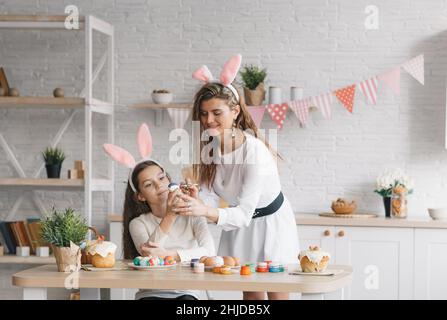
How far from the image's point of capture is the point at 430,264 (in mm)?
4746

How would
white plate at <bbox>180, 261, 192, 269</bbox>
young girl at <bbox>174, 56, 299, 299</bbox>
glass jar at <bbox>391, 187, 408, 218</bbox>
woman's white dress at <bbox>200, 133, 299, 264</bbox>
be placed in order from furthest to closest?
glass jar at <bbox>391, 187, 408, 218</bbox>
woman's white dress at <bbox>200, 133, 299, 264</bbox>
young girl at <bbox>174, 56, 299, 299</bbox>
white plate at <bbox>180, 261, 192, 269</bbox>

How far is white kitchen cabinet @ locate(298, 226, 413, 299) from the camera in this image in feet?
15.7

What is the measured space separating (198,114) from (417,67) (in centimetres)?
246

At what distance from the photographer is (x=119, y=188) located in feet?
18.1

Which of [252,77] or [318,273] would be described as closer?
[318,273]

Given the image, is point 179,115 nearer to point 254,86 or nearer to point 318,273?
point 254,86

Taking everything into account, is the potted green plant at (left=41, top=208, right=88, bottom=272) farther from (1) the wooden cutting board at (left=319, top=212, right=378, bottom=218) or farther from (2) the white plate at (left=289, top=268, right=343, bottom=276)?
(1) the wooden cutting board at (left=319, top=212, right=378, bottom=218)

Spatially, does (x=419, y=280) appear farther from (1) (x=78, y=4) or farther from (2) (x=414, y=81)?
(1) (x=78, y=4)

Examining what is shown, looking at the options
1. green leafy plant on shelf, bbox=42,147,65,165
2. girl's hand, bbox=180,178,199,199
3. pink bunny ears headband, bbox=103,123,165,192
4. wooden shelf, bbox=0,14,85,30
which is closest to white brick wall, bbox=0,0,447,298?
green leafy plant on shelf, bbox=42,147,65,165

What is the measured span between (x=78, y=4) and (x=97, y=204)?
1.45 metres

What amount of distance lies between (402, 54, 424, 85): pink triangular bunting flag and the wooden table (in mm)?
2738

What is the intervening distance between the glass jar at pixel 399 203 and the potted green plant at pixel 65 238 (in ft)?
8.95

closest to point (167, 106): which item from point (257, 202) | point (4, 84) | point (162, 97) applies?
point (162, 97)
